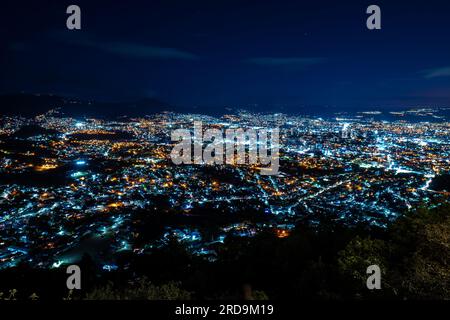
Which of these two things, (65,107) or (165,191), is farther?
(65,107)

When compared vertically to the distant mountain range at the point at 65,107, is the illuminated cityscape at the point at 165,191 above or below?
below

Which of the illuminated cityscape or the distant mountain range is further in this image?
the distant mountain range

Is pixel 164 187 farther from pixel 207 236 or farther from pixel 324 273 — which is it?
pixel 324 273

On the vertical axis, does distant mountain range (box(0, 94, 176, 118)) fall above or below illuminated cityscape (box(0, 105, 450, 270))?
above

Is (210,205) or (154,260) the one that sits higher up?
(210,205)

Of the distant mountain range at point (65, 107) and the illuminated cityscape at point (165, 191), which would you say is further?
the distant mountain range at point (65, 107)

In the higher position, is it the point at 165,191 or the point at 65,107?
the point at 65,107

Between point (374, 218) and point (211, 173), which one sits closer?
point (374, 218)

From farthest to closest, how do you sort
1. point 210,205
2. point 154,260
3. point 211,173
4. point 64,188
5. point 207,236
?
point 211,173
point 64,188
point 210,205
point 207,236
point 154,260
